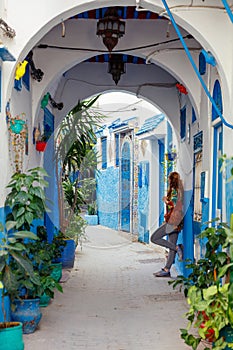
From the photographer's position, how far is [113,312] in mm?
5793

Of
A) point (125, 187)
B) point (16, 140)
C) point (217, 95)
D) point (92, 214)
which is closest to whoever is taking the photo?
point (16, 140)

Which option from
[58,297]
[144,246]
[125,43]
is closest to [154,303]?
[58,297]

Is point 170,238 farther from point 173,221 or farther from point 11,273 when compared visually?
point 11,273

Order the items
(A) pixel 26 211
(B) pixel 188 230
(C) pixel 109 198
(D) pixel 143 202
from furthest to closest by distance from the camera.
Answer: (C) pixel 109 198
(D) pixel 143 202
(B) pixel 188 230
(A) pixel 26 211

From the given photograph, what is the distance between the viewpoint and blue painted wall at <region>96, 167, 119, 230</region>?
49.4ft

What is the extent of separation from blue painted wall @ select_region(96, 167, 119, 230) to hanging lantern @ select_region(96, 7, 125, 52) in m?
9.35

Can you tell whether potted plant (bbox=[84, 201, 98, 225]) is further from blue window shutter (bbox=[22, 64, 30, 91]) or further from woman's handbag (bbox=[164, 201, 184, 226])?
blue window shutter (bbox=[22, 64, 30, 91])

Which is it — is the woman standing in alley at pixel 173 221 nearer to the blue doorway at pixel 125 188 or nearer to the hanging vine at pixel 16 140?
the hanging vine at pixel 16 140

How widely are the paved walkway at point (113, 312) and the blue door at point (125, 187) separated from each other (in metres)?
4.41

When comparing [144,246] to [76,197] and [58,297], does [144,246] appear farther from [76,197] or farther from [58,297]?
[58,297]

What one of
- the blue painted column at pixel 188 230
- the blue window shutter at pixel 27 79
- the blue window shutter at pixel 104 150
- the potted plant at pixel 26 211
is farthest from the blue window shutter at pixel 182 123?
the blue window shutter at pixel 104 150

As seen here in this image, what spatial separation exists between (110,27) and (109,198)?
34.8 ft

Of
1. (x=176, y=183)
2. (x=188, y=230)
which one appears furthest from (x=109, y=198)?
(x=188, y=230)

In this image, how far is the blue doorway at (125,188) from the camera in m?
14.1
